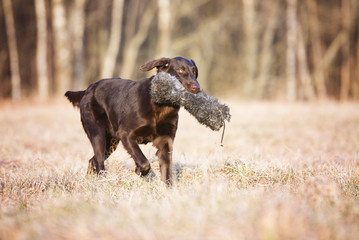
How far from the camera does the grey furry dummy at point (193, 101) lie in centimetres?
352

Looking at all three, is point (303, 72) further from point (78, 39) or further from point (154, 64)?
point (154, 64)

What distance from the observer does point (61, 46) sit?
1475 cm

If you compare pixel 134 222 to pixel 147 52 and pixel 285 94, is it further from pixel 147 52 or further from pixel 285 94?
pixel 147 52

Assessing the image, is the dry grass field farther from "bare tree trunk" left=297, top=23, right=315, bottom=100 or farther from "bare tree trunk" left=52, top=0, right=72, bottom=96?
"bare tree trunk" left=297, top=23, right=315, bottom=100

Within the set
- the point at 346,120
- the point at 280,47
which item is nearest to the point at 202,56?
the point at 280,47

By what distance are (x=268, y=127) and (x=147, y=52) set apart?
15.7 meters

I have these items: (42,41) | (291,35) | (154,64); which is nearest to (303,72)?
(291,35)

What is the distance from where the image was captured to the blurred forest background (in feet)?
62.6

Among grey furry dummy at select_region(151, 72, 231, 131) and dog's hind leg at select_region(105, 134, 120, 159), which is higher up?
grey furry dummy at select_region(151, 72, 231, 131)

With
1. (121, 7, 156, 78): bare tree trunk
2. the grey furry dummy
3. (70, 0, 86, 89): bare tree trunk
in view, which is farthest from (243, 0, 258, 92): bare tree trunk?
the grey furry dummy

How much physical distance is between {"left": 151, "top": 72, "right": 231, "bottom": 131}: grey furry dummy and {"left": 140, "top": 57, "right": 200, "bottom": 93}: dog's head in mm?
289

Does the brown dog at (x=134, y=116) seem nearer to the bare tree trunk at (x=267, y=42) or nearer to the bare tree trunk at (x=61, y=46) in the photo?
the bare tree trunk at (x=61, y=46)

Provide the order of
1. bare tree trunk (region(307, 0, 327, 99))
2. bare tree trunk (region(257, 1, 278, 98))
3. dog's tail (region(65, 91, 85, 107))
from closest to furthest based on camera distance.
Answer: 1. dog's tail (region(65, 91, 85, 107))
2. bare tree trunk (region(257, 1, 278, 98))
3. bare tree trunk (region(307, 0, 327, 99))

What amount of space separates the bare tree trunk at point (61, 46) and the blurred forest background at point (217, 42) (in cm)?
154
